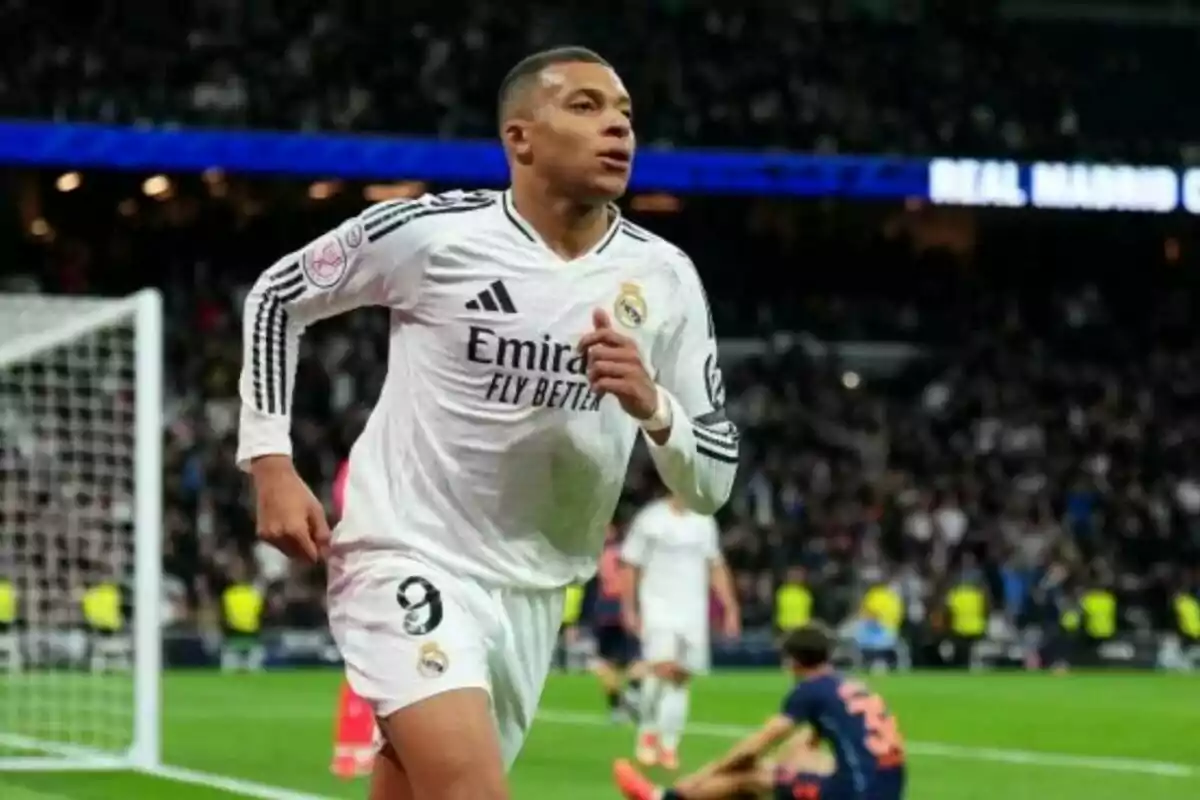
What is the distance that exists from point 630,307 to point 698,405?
286 mm

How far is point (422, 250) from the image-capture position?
551 centimetres

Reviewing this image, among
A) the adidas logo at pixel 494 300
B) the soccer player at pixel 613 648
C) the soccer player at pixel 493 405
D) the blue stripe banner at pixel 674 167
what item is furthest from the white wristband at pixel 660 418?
the blue stripe banner at pixel 674 167

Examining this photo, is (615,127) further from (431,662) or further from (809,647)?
(809,647)

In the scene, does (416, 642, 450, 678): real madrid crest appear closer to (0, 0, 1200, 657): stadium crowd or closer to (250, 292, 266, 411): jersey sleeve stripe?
(250, 292, 266, 411): jersey sleeve stripe

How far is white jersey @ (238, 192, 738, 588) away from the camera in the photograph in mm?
5445

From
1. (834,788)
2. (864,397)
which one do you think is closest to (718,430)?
(834,788)

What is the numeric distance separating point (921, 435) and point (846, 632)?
18.6 ft

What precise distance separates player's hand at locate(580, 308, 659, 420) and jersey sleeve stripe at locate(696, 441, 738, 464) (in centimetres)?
35

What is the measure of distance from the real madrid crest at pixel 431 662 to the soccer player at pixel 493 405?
27 millimetres

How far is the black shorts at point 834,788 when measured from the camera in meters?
9.02

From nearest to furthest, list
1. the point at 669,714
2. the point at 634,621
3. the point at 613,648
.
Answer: the point at 669,714 → the point at 634,621 → the point at 613,648

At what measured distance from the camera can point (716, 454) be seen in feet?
18.0

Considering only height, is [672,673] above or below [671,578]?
below

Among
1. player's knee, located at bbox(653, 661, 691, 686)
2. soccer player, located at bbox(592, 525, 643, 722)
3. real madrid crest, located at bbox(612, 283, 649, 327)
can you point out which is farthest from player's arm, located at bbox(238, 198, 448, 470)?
soccer player, located at bbox(592, 525, 643, 722)
